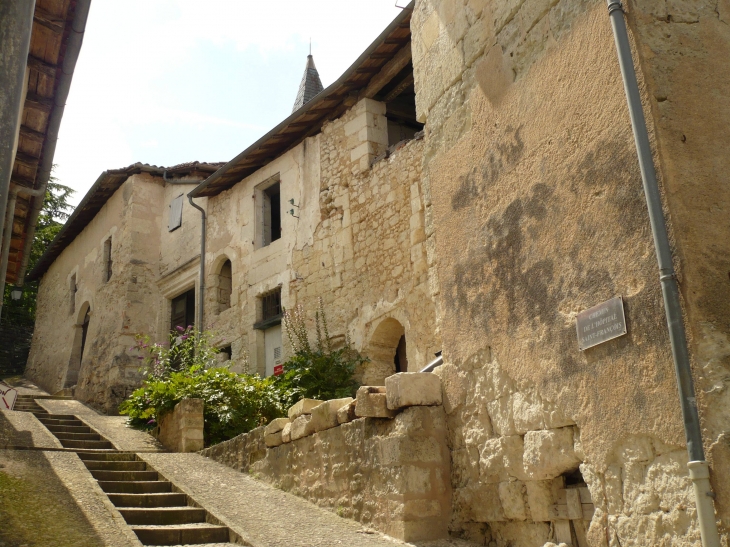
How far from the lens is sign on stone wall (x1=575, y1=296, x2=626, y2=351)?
356cm

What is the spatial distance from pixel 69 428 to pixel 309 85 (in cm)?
1200

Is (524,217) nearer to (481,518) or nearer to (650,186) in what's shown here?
(650,186)

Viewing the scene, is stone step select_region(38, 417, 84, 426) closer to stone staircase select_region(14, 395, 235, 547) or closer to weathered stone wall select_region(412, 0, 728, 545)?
stone staircase select_region(14, 395, 235, 547)

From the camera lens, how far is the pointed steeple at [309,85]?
18609mm

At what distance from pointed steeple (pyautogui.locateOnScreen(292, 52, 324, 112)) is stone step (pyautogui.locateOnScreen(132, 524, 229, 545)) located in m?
14.6

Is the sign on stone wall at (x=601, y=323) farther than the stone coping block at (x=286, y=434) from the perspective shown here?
No

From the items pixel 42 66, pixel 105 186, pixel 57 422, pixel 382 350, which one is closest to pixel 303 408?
pixel 42 66

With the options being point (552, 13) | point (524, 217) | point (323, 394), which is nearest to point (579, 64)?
point (552, 13)

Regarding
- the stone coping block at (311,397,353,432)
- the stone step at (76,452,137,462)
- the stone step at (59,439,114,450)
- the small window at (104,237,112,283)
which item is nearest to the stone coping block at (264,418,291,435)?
the stone coping block at (311,397,353,432)

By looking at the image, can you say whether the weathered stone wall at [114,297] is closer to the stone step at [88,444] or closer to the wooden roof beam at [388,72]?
the stone step at [88,444]

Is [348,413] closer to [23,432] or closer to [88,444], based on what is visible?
[88,444]

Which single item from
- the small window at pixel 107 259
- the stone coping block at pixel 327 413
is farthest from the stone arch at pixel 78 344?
the stone coping block at pixel 327 413

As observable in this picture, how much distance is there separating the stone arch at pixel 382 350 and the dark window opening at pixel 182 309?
20.3 ft

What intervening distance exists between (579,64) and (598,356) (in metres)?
1.57
